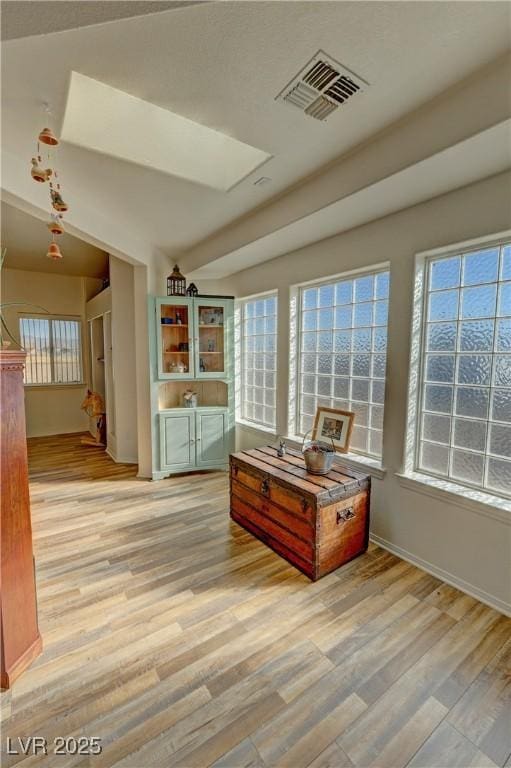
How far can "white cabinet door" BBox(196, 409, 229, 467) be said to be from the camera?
4.01 meters

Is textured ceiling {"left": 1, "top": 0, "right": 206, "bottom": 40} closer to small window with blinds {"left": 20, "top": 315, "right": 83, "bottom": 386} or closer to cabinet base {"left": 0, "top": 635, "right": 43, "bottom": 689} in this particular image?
cabinet base {"left": 0, "top": 635, "right": 43, "bottom": 689}

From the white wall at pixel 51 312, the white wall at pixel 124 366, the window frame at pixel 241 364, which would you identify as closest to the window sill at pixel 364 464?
the window frame at pixel 241 364

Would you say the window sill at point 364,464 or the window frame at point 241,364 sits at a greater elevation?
the window frame at point 241,364

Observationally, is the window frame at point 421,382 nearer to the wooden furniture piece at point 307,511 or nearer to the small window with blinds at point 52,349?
the wooden furniture piece at point 307,511

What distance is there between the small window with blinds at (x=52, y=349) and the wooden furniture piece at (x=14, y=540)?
5.12m

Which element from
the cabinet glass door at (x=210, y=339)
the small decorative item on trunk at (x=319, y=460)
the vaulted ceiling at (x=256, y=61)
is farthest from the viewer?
the cabinet glass door at (x=210, y=339)

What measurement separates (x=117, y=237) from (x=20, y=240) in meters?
1.79

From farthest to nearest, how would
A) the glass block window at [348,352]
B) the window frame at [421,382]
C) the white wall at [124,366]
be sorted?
1. the white wall at [124,366]
2. the glass block window at [348,352]
3. the window frame at [421,382]

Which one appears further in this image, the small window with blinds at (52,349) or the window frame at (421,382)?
the small window with blinds at (52,349)

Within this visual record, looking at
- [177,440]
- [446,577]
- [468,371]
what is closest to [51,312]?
[177,440]

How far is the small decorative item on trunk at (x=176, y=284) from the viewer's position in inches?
152

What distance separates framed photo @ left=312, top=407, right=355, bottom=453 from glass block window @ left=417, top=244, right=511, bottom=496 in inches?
22.0

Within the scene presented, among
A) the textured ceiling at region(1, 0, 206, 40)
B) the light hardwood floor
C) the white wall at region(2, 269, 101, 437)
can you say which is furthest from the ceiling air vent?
the white wall at region(2, 269, 101, 437)

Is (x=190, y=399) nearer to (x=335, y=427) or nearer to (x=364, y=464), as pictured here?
(x=335, y=427)
